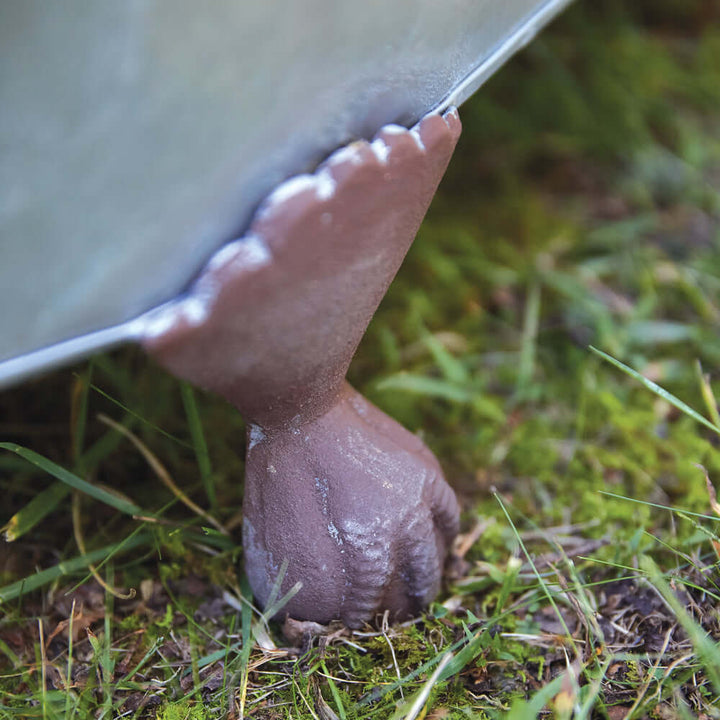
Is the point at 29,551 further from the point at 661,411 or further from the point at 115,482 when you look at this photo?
the point at 661,411

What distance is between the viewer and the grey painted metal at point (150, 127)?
30.2 inches

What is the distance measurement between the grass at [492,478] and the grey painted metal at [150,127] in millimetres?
388

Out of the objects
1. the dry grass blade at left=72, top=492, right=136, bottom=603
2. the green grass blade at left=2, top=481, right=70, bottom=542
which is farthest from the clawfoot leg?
the green grass blade at left=2, top=481, right=70, bottom=542

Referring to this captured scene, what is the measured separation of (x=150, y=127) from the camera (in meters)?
0.81

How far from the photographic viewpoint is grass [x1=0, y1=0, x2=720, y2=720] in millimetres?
1116

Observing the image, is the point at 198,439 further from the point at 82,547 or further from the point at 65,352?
the point at 65,352

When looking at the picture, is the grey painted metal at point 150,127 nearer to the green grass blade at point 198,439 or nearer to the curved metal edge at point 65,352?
the curved metal edge at point 65,352

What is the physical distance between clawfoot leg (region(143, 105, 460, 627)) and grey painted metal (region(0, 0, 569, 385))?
0.19 ft

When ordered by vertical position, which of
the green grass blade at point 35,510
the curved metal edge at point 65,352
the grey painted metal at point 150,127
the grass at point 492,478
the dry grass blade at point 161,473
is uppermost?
the grey painted metal at point 150,127

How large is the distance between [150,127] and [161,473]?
72cm

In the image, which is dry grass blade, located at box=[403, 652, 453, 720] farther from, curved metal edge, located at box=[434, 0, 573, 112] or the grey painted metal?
curved metal edge, located at box=[434, 0, 573, 112]

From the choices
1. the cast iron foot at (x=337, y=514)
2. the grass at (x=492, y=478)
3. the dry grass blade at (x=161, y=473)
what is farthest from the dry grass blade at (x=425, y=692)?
the dry grass blade at (x=161, y=473)

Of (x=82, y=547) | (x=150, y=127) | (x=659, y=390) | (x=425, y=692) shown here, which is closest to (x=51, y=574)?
(x=82, y=547)

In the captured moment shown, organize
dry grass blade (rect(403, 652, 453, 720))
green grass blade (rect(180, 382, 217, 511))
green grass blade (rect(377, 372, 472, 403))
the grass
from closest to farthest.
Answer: dry grass blade (rect(403, 652, 453, 720)) → the grass → green grass blade (rect(180, 382, 217, 511)) → green grass blade (rect(377, 372, 472, 403))
